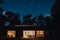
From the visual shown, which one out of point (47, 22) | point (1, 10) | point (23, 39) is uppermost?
point (1, 10)

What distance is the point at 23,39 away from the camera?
6.63 metres

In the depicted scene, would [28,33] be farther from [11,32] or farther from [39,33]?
[11,32]

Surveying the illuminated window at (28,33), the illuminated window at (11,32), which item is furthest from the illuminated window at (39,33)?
the illuminated window at (11,32)

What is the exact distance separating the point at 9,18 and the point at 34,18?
2.92ft

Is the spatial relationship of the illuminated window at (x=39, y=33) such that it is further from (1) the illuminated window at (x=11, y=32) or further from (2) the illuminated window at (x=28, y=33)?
(1) the illuminated window at (x=11, y=32)

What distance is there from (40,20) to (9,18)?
43.4 inches

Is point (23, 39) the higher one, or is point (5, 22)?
point (5, 22)

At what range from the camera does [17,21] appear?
7227 mm

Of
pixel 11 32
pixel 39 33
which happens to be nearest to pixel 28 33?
pixel 39 33

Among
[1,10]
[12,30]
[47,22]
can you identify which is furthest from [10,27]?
[47,22]

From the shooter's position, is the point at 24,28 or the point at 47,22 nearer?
the point at 47,22

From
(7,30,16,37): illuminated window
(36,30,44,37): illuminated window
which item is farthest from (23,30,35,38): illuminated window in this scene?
(7,30,16,37): illuminated window

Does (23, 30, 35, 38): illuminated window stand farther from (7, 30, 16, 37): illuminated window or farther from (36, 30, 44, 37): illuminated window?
(7, 30, 16, 37): illuminated window

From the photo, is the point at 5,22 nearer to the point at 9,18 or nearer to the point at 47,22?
the point at 9,18
